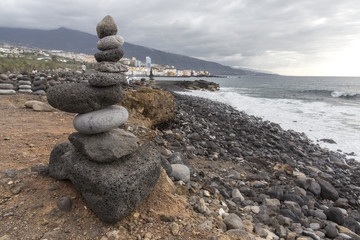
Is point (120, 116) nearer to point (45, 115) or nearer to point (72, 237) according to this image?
point (72, 237)

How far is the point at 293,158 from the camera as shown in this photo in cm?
Result: 986

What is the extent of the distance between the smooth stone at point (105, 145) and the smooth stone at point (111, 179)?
0.42 ft

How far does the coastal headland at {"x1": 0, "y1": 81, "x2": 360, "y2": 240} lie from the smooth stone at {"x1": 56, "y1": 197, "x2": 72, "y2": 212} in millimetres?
15

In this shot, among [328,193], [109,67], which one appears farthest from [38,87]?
[328,193]

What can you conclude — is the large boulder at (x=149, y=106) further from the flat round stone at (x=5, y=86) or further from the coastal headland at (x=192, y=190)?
the flat round stone at (x=5, y=86)

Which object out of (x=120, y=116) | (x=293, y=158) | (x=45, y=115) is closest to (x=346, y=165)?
(x=293, y=158)

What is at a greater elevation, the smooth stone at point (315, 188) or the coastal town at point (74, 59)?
the coastal town at point (74, 59)

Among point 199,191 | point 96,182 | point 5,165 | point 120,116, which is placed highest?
point 120,116

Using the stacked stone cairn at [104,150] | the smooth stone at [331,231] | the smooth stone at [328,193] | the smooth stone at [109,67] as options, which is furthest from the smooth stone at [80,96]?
the smooth stone at [328,193]

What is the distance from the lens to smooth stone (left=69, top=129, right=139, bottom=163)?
11.6ft

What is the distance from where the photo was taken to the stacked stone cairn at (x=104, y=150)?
3.23 m

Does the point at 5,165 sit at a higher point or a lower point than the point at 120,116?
lower

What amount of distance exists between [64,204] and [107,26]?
3.08m

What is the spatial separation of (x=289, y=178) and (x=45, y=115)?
9.64m
